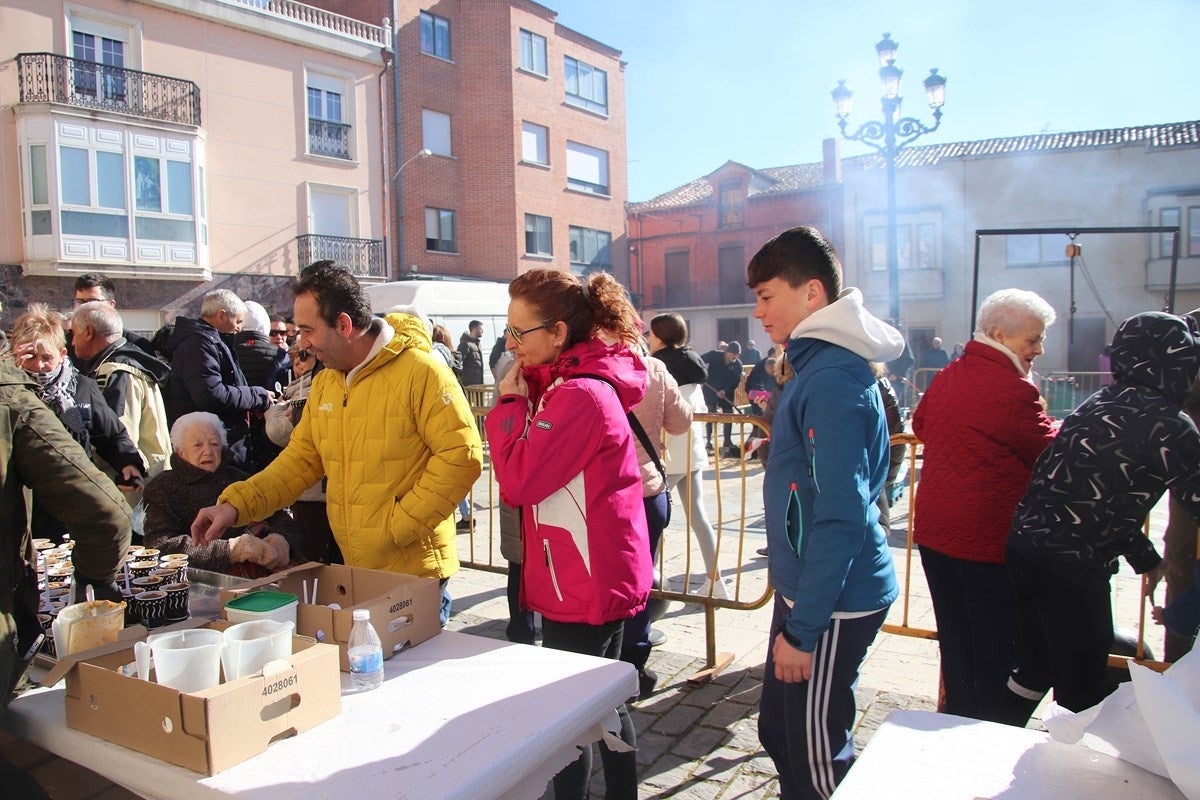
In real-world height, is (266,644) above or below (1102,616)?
above

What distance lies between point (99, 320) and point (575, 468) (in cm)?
375

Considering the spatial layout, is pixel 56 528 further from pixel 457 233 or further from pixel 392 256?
pixel 457 233

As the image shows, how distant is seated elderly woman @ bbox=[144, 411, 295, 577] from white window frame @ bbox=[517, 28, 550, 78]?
86.7 feet

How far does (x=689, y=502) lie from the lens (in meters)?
5.10

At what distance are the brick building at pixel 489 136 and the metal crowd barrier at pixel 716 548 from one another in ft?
52.6

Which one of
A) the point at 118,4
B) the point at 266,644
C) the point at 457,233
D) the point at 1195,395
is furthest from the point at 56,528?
the point at 457,233

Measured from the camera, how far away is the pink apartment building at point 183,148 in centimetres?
1802

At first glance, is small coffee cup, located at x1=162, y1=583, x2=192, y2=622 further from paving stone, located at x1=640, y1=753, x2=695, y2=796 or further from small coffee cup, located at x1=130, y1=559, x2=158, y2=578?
paving stone, located at x1=640, y1=753, x2=695, y2=796

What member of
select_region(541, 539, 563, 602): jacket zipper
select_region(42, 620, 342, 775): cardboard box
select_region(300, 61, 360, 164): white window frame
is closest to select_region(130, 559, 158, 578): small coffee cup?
select_region(42, 620, 342, 775): cardboard box

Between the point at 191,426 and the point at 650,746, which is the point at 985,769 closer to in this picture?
the point at 650,746

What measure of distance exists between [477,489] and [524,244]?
19530 millimetres

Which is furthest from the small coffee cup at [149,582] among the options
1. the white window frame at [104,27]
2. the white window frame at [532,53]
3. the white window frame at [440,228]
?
the white window frame at [532,53]

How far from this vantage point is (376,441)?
2.88m

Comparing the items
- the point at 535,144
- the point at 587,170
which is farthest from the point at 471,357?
the point at 587,170
